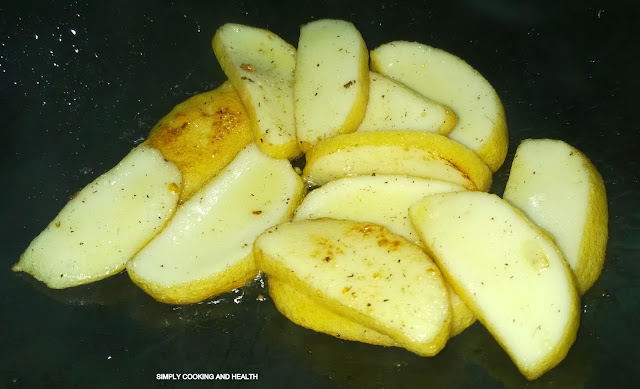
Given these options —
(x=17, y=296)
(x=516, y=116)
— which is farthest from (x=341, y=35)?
(x=17, y=296)

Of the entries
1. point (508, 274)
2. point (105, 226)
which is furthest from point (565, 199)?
point (105, 226)

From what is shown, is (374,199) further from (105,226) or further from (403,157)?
(105,226)

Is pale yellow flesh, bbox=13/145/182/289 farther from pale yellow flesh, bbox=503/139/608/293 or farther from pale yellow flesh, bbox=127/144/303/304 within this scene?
pale yellow flesh, bbox=503/139/608/293

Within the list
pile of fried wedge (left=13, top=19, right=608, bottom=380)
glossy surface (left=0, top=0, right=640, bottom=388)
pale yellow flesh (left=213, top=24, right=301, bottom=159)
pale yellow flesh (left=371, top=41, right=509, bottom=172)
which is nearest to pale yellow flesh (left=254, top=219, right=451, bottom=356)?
pile of fried wedge (left=13, top=19, right=608, bottom=380)

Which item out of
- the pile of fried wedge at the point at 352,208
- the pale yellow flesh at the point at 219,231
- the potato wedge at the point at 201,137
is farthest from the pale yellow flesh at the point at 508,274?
the potato wedge at the point at 201,137

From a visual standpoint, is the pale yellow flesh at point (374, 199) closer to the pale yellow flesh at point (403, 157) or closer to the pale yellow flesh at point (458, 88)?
the pale yellow flesh at point (403, 157)

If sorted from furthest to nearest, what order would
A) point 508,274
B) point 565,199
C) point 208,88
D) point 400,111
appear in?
point 208,88 → point 400,111 → point 565,199 → point 508,274
